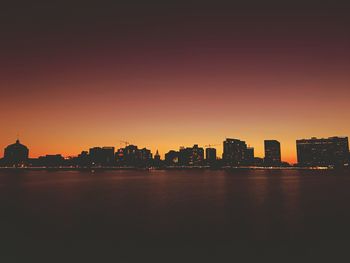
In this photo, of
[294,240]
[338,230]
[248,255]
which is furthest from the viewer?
[338,230]

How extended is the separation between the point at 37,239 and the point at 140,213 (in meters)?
14.8

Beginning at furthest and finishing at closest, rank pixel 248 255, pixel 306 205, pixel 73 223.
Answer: pixel 306 205, pixel 73 223, pixel 248 255

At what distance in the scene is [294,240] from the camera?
23938 millimetres

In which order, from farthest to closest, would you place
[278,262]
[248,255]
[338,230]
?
[338,230], [248,255], [278,262]

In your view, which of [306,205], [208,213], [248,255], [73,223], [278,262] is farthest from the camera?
[306,205]

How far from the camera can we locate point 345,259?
19047 mm

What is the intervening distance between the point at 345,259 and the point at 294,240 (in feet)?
16.7

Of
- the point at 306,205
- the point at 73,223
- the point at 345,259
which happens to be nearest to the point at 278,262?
the point at 345,259

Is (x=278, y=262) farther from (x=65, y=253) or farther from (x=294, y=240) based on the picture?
(x=65, y=253)

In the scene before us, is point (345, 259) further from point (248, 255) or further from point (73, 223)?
point (73, 223)

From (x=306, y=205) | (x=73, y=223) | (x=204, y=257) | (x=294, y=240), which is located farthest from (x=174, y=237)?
(x=306, y=205)

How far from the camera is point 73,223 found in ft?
101

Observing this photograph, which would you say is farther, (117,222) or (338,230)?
(117,222)

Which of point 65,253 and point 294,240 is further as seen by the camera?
point 294,240
